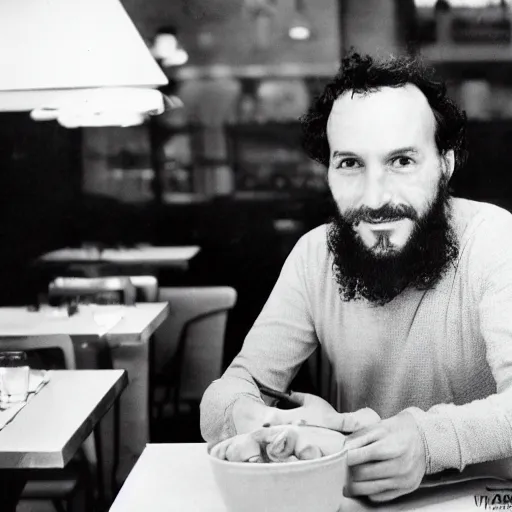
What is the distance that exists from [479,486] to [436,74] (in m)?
0.87

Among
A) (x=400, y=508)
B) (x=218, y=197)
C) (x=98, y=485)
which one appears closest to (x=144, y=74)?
(x=218, y=197)

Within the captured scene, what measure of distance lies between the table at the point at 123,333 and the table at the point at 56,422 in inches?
1.5

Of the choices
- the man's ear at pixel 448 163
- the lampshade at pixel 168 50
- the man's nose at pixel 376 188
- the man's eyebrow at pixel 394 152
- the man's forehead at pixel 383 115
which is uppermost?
the lampshade at pixel 168 50

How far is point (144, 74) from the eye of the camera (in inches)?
63.6

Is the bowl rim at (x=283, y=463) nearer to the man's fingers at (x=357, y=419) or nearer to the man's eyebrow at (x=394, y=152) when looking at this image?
the man's fingers at (x=357, y=419)

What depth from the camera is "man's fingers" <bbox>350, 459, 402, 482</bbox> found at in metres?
1.08

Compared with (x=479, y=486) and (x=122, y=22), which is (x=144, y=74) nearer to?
(x=122, y=22)

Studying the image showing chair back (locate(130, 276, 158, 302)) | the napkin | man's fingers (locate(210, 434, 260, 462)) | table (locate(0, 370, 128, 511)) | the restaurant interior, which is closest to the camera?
man's fingers (locate(210, 434, 260, 462))

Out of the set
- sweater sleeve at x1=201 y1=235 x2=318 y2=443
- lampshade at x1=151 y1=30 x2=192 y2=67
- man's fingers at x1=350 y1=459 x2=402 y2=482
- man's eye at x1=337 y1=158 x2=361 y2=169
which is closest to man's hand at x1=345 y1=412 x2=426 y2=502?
man's fingers at x1=350 y1=459 x2=402 y2=482

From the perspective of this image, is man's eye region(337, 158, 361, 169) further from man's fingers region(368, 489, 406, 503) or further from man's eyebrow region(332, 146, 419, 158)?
man's fingers region(368, 489, 406, 503)

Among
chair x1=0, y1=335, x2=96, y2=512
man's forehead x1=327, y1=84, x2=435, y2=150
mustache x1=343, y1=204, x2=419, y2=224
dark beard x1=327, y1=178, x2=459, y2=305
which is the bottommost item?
chair x1=0, y1=335, x2=96, y2=512

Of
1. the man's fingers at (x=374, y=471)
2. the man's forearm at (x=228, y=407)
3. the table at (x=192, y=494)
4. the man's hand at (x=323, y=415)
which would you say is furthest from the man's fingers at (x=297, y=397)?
the man's fingers at (x=374, y=471)

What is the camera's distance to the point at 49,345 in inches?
65.2

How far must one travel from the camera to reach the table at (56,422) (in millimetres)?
1231
